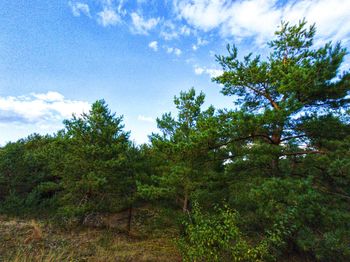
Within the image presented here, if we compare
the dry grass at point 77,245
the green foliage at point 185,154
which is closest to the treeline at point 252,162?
the green foliage at point 185,154

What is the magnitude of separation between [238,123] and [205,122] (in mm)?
1174

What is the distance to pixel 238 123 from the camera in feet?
19.8

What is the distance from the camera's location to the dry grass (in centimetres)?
685

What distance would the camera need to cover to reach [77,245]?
8.38 metres

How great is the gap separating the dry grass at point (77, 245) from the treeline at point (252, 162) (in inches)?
54.5

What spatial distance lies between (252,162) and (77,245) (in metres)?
8.27

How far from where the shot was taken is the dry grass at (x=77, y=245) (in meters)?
6.85

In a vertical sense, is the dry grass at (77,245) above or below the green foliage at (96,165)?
below

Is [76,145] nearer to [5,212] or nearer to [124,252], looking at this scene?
[124,252]

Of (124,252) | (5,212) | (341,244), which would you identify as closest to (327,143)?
(341,244)

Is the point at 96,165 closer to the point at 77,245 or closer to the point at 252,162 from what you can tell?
the point at 77,245

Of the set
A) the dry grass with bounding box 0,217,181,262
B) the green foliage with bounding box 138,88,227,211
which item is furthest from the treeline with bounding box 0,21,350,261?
the dry grass with bounding box 0,217,181,262

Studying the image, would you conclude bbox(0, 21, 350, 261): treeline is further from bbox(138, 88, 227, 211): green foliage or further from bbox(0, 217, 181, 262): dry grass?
bbox(0, 217, 181, 262): dry grass

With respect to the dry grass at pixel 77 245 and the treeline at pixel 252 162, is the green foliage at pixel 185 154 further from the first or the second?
the dry grass at pixel 77 245
